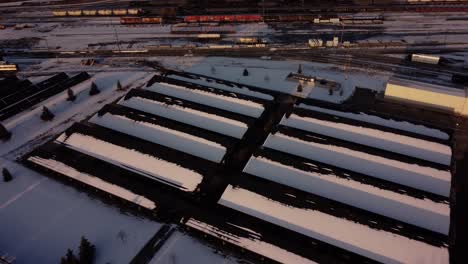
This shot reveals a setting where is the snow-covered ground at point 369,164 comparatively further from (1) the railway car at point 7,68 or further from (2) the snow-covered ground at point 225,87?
(1) the railway car at point 7,68

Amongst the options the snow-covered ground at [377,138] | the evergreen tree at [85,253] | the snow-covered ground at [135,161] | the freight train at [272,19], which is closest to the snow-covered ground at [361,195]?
the snow-covered ground at [135,161]

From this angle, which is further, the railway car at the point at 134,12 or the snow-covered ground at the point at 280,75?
the railway car at the point at 134,12

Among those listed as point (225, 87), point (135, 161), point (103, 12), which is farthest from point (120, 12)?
point (135, 161)

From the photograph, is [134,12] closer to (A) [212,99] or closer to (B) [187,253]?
(A) [212,99]

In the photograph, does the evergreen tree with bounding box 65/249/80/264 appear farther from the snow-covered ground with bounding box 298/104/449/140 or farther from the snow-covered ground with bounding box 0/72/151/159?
the snow-covered ground with bounding box 298/104/449/140

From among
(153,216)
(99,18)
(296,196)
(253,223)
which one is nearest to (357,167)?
(296,196)

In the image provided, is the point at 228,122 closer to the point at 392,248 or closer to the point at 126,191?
the point at 126,191

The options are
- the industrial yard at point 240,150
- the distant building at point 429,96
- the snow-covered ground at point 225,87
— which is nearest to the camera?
the industrial yard at point 240,150
